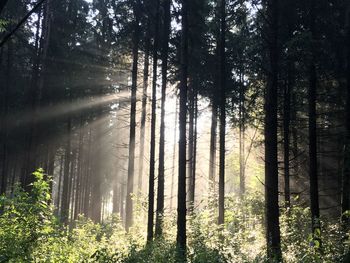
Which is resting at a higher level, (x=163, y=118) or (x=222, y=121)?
(x=222, y=121)

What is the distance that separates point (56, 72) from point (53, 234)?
18.2 metres

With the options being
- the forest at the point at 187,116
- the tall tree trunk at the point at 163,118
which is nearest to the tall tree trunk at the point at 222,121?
the forest at the point at 187,116

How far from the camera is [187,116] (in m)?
24.7

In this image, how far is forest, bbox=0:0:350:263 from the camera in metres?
10.4

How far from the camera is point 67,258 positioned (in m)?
8.41

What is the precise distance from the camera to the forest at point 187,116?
1039 centimetres

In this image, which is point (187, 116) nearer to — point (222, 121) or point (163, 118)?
point (222, 121)

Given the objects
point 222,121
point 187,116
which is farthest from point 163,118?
point 187,116

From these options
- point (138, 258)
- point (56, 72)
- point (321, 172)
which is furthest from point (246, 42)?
point (56, 72)

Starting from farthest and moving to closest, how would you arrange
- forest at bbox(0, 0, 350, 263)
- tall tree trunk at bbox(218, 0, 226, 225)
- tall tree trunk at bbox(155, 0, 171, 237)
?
1. tall tree trunk at bbox(218, 0, 226, 225)
2. tall tree trunk at bbox(155, 0, 171, 237)
3. forest at bbox(0, 0, 350, 263)

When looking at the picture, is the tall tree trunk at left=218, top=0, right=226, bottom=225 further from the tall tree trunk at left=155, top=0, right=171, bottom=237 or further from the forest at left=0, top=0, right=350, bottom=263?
the tall tree trunk at left=155, top=0, right=171, bottom=237

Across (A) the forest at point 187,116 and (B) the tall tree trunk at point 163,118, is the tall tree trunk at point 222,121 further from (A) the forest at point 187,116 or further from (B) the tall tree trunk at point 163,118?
(B) the tall tree trunk at point 163,118

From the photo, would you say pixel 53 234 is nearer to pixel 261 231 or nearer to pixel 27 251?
pixel 27 251

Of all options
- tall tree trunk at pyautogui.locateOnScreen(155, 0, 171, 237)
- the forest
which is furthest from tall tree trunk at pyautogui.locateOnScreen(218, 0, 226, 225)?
tall tree trunk at pyautogui.locateOnScreen(155, 0, 171, 237)
